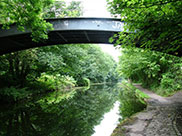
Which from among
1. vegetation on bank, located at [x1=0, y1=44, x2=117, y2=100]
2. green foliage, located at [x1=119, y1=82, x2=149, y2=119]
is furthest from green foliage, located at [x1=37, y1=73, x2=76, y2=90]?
green foliage, located at [x1=119, y1=82, x2=149, y2=119]

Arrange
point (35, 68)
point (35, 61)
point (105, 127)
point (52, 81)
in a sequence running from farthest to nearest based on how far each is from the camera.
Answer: point (52, 81) < point (35, 68) < point (35, 61) < point (105, 127)

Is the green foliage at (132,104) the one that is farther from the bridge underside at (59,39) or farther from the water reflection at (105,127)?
the bridge underside at (59,39)

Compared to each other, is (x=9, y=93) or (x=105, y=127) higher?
(x=9, y=93)

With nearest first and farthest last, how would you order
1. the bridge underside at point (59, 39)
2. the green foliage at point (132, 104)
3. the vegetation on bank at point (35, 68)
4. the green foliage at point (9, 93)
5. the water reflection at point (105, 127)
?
the water reflection at point (105, 127) → the green foliage at point (132, 104) → the bridge underside at point (59, 39) → the green foliage at point (9, 93) → the vegetation on bank at point (35, 68)

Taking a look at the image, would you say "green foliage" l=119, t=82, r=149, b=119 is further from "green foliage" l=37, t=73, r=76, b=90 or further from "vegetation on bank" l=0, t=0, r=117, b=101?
"green foliage" l=37, t=73, r=76, b=90

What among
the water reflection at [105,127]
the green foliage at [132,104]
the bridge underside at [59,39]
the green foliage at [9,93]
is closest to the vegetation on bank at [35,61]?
the green foliage at [9,93]

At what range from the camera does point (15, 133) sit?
16.0ft

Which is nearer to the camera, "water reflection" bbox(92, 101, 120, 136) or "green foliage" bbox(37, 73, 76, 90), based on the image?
"water reflection" bbox(92, 101, 120, 136)

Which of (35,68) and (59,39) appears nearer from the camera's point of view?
(59,39)

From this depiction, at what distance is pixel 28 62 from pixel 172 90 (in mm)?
13623

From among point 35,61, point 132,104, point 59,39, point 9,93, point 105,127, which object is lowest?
point 132,104

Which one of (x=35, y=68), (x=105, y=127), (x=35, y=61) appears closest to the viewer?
(x=105, y=127)

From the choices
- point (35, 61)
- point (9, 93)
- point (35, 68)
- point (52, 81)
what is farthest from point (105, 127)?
point (52, 81)

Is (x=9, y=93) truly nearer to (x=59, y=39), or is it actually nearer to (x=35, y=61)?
(x=35, y=61)
